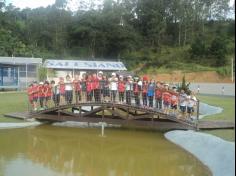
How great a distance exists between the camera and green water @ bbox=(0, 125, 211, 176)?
1274 cm

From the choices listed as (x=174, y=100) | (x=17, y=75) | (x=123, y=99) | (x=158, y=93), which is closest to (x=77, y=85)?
(x=123, y=99)

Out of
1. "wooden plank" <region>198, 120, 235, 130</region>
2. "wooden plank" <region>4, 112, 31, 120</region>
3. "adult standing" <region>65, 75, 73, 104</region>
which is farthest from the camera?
"wooden plank" <region>4, 112, 31, 120</region>

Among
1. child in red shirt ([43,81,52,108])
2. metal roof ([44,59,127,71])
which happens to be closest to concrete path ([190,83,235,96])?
metal roof ([44,59,127,71])

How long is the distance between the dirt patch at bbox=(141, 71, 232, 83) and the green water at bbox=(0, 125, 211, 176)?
38.6 m

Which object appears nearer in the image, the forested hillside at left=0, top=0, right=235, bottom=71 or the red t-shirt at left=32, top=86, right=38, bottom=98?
the red t-shirt at left=32, top=86, right=38, bottom=98

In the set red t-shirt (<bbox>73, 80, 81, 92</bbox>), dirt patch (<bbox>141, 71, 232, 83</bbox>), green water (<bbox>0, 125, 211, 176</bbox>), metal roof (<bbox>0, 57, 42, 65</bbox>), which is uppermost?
metal roof (<bbox>0, 57, 42, 65</bbox>)

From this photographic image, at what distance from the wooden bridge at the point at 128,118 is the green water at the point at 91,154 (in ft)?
1.73

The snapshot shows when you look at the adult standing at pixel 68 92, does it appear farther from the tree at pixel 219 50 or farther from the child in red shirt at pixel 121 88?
the tree at pixel 219 50

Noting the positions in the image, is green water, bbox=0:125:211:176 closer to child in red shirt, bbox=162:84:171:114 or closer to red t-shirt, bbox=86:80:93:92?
child in red shirt, bbox=162:84:171:114

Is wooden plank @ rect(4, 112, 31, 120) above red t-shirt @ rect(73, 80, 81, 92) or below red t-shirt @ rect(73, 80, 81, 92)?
below

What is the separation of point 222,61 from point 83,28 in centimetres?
2282

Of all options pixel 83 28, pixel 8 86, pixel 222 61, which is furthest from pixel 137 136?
pixel 83 28

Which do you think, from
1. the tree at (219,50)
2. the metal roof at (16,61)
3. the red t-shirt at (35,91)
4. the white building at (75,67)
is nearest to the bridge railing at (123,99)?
the red t-shirt at (35,91)

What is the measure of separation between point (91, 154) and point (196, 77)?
1787 inches
